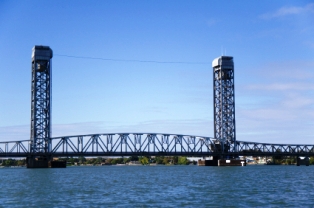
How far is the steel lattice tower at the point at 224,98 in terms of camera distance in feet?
504

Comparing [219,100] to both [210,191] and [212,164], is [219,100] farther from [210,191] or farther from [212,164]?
[210,191]

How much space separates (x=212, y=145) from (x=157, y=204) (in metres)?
122

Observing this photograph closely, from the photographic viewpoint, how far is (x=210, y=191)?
49.8 meters

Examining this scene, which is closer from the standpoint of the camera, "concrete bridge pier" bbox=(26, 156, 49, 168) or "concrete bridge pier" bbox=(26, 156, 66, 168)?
"concrete bridge pier" bbox=(26, 156, 49, 168)

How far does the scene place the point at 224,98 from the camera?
155 meters

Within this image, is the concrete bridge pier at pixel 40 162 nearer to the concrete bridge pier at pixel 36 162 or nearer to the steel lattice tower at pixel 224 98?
the concrete bridge pier at pixel 36 162

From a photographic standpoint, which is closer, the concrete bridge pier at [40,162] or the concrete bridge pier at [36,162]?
the concrete bridge pier at [36,162]

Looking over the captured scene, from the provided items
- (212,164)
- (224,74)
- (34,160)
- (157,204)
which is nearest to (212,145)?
(212,164)

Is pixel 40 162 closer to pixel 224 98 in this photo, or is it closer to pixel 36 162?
pixel 36 162

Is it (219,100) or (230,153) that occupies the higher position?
(219,100)

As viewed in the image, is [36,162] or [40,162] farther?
[40,162]

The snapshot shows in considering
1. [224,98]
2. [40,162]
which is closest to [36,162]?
[40,162]

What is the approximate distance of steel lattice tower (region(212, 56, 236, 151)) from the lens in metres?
154

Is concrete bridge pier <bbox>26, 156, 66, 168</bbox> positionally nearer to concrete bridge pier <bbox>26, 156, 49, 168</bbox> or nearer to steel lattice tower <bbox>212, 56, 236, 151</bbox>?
concrete bridge pier <bbox>26, 156, 49, 168</bbox>
